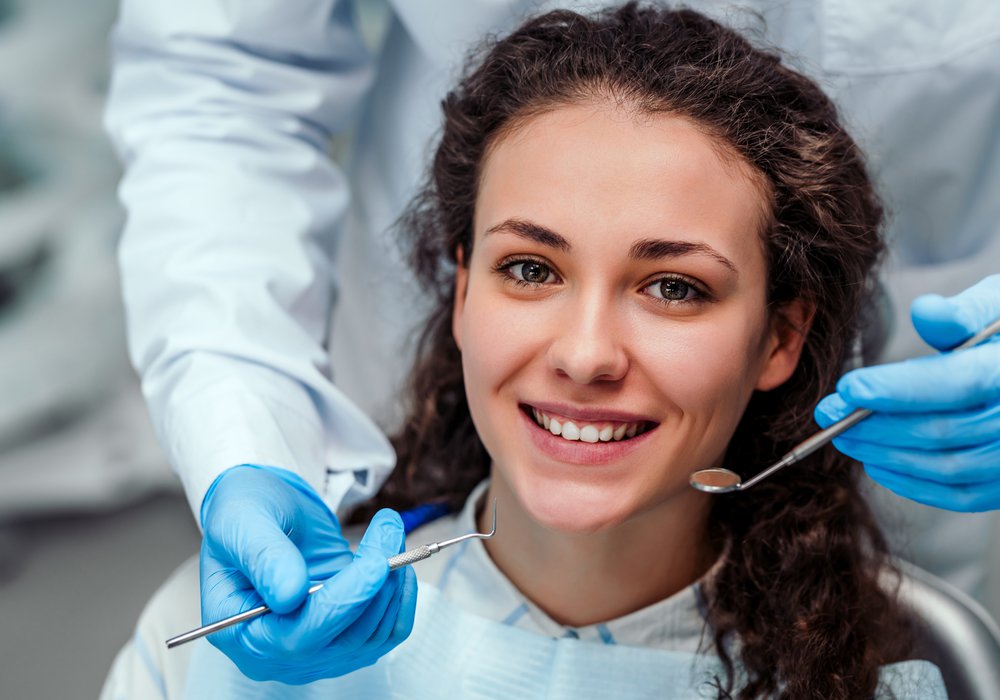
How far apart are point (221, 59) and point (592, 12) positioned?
23.1 inches

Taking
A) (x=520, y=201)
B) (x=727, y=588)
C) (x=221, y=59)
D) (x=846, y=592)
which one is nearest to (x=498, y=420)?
(x=520, y=201)

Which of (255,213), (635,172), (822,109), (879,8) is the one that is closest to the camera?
(635,172)

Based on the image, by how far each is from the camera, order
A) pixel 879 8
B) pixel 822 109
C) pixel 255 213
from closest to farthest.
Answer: pixel 822 109, pixel 879 8, pixel 255 213

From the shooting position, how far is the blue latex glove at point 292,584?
1099mm

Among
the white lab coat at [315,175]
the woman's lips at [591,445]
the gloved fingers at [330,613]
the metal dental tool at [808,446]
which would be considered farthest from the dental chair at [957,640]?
the gloved fingers at [330,613]

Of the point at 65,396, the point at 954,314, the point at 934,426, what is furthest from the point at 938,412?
the point at 65,396

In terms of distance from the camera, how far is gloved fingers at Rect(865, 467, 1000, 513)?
1200 millimetres

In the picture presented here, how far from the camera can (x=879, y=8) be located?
1528 mm

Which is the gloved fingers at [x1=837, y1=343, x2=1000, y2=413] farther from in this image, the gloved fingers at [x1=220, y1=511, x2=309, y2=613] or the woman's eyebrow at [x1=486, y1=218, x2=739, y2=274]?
the gloved fingers at [x1=220, y1=511, x2=309, y2=613]

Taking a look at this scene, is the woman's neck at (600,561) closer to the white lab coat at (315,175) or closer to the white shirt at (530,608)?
the white shirt at (530,608)

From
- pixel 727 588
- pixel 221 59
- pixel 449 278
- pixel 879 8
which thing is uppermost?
pixel 879 8

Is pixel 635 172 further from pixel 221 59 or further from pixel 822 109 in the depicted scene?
pixel 221 59

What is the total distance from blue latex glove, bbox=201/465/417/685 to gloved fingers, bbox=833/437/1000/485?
1.71ft

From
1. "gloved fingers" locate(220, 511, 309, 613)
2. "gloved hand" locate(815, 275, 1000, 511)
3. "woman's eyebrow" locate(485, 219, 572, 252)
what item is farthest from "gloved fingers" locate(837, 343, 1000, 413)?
"gloved fingers" locate(220, 511, 309, 613)
